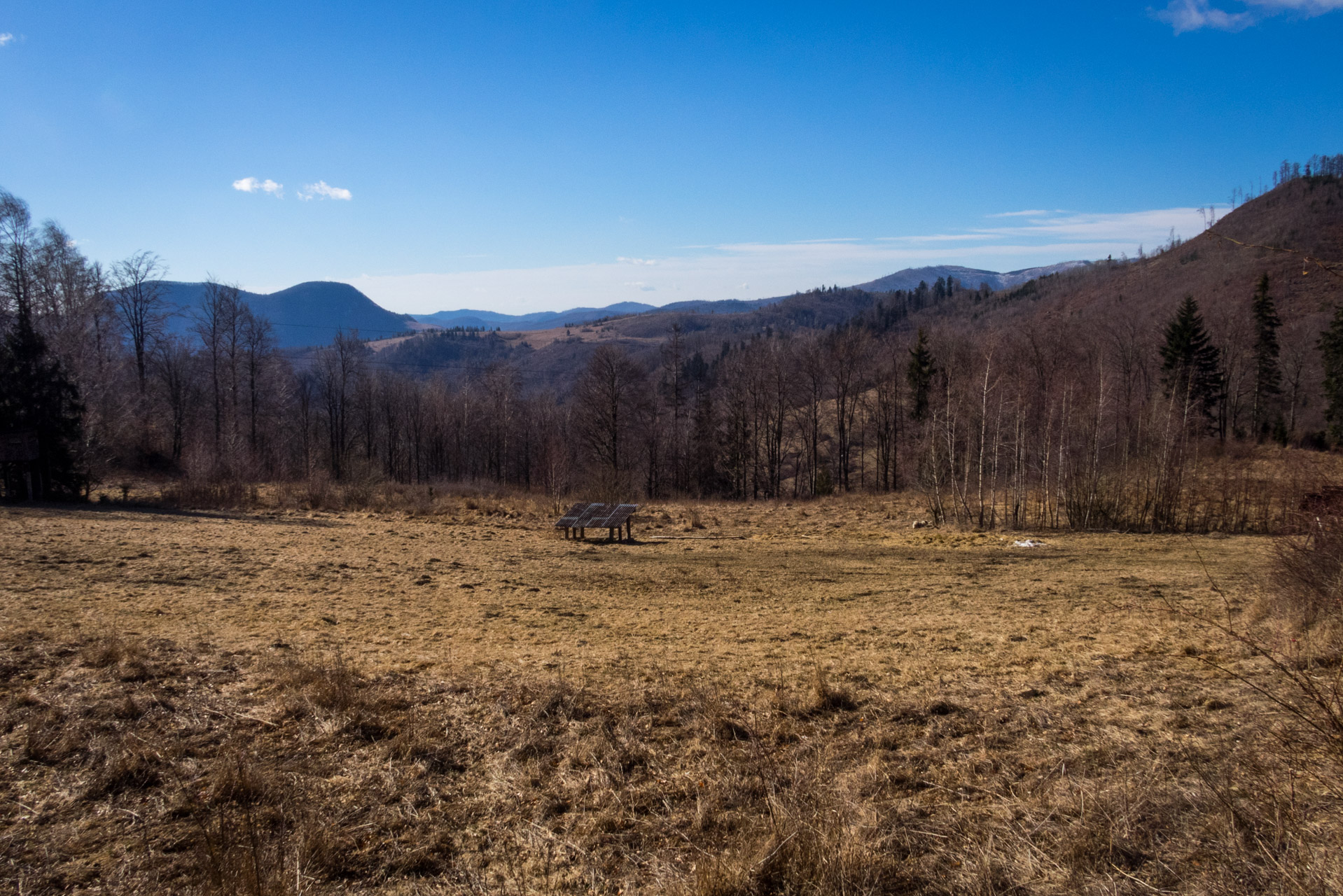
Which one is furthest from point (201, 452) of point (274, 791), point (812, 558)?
point (274, 791)

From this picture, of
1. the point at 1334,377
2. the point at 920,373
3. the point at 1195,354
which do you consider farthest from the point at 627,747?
the point at 1334,377

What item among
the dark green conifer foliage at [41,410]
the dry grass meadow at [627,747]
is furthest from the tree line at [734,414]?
the dry grass meadow at [627,747]

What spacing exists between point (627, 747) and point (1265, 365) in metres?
71.8

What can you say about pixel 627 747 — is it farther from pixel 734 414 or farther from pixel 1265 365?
pixel 1265 365

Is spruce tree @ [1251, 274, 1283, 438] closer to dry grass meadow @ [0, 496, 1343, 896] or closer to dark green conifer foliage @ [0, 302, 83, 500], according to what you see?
dry grass meadow @ [0, 496, 1343, 896]

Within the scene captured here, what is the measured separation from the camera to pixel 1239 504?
2462 centimetres

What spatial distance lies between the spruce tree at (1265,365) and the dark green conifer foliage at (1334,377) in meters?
3.66

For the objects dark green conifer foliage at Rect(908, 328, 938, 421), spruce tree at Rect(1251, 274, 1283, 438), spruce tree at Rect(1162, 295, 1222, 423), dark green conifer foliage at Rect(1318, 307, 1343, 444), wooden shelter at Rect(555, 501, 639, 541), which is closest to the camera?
wooden shelter at Rect(555, 501, 639, 541)

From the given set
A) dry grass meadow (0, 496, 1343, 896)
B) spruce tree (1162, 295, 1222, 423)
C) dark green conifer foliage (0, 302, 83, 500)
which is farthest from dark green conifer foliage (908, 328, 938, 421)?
dark green conifer foliage (0, 302, 83, 500)

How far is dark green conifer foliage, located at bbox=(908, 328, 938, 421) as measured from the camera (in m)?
48.2

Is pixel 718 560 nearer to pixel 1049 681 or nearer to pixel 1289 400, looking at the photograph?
pixel 1049 681

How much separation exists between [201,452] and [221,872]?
1197 inches

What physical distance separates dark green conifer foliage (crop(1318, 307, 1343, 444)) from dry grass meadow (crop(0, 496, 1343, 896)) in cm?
5030

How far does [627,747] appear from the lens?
530cm
